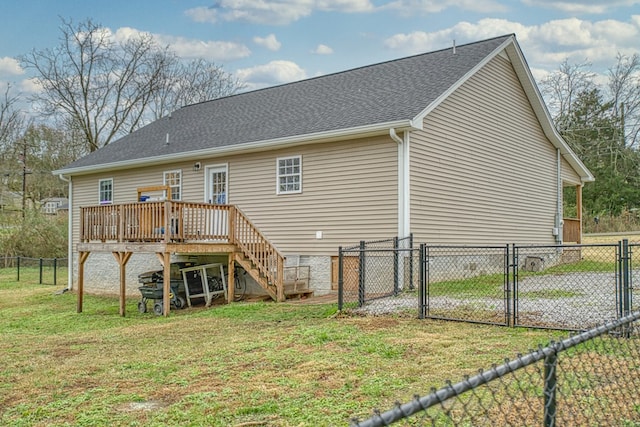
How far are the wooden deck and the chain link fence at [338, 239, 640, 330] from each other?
1.85 metres

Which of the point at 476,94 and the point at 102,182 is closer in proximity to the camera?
the point at 476,94

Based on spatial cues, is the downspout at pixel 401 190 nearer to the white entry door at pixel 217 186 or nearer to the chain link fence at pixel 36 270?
the white entry door at pixel 217 186

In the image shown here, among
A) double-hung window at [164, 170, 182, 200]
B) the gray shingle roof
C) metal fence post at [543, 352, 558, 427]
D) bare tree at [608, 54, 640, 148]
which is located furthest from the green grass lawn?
bare tree at [608, 54, 640, 148]

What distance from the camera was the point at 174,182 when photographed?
50.0 ft

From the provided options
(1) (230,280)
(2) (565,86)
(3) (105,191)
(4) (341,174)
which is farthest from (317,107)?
(2) (565,86)

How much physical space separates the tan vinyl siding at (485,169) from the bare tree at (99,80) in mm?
22333

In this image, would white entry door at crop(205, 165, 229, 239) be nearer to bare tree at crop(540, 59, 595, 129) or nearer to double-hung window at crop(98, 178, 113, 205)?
double-hung window at crop(98, 178, 113, 205)

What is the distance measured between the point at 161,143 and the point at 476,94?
932cm

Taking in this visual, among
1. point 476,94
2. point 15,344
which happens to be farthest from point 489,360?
point 476,94

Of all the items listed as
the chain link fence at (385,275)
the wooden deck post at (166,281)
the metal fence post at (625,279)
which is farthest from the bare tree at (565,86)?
the metal fence post at (625,279)

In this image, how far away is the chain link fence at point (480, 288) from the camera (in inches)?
279

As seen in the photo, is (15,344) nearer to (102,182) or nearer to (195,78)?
(102,182)

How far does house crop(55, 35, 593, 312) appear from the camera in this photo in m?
11.2

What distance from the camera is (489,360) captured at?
5.43 m
